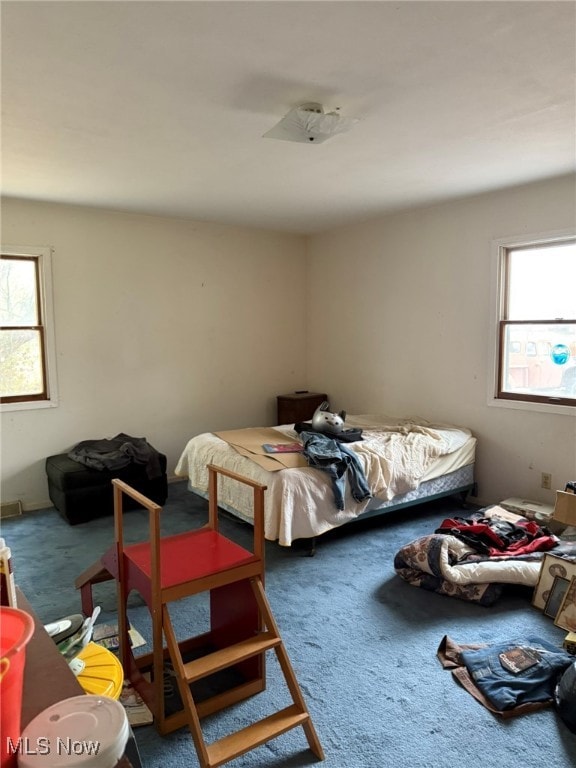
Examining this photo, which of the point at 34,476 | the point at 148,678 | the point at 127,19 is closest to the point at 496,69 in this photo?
the point at 127,19

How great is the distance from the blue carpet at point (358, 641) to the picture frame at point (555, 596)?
0.16 feet

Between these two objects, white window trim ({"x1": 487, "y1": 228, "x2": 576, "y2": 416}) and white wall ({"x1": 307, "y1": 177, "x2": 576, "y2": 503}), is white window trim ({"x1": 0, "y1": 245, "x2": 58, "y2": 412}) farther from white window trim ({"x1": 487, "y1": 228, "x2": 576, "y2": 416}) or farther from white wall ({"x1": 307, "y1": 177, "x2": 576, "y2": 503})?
white window trim ({"x1": 487, "y1": 228, "x2": 576, "y2": 416})

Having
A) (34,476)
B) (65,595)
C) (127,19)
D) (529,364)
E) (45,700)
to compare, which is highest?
(127,19)

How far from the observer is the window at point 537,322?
379 cm

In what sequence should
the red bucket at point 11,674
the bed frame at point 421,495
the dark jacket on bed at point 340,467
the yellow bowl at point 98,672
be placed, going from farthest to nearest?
the bed frame at point 421,495
the dark jacket on bed at point 340,467
the yellow bowl at point 98,672
the red bucket at point 11,674

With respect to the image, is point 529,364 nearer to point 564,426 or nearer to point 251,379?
point 564,426

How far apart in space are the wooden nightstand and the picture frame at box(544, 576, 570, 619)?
3.09 m

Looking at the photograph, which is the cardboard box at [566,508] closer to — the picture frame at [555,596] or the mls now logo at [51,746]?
the picture frame at [555,596]

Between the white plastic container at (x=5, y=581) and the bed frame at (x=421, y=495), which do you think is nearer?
the white plastic container at (x=5, y=581)

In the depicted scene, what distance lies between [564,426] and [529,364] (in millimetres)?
542

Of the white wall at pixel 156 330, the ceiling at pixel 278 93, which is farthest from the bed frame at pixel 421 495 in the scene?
the ceiling at pixel 278 93

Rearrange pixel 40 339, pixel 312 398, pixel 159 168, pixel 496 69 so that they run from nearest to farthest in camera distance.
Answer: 1. pixel 496 69
2. pixel 159 168
3. pixel 40 339
4. pixel 312 398

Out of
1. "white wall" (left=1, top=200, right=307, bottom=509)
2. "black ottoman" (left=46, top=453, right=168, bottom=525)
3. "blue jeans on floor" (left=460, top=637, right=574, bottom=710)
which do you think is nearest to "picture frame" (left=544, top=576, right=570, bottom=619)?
"blue jeans on floor" (left=460, top=637, right=574, bottom=710)

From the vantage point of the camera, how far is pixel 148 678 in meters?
2.13
